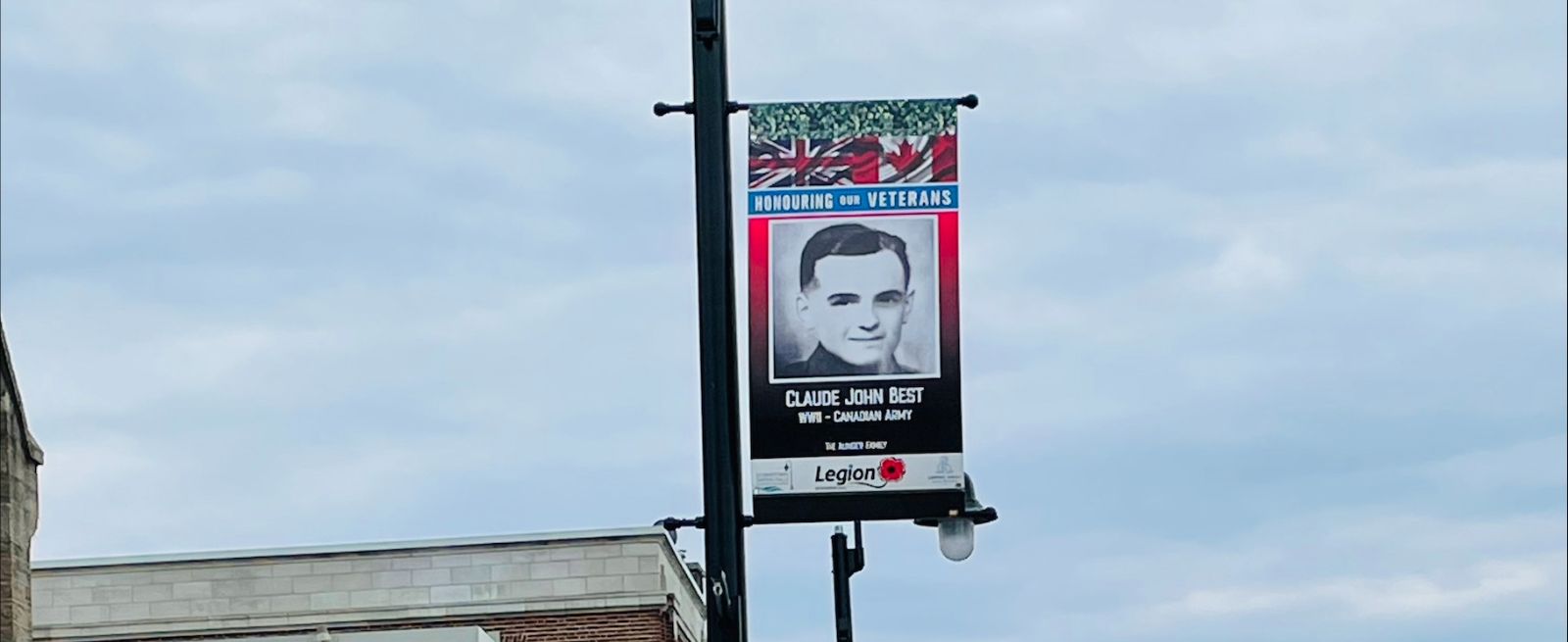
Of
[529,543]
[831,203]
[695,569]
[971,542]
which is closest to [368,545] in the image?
[529,543]

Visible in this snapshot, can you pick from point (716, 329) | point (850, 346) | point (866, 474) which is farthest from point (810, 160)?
point (866, 474)

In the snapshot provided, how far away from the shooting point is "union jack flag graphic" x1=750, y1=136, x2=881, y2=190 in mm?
14141

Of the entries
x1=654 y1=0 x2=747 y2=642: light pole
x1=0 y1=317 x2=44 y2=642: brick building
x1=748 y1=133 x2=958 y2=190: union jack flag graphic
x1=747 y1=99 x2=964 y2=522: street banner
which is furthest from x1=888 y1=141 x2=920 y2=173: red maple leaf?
x1=0 y1=317 x2=44 y2=642: brick building

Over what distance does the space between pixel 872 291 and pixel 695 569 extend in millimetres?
33424

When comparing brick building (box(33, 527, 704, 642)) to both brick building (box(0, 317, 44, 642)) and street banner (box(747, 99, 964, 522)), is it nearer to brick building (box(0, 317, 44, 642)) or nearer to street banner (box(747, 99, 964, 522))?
brick building (box(0, 317, 44, 642))

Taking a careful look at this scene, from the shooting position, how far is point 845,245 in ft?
45.6

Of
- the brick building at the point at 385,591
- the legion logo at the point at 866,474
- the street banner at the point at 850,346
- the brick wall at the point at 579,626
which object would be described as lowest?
the legion logo at the point at 866,474

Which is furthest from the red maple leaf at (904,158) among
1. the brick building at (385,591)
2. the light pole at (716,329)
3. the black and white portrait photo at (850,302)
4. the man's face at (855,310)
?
the brick building at (385,591)

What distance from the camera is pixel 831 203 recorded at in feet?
46.1

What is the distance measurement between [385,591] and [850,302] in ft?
88.7

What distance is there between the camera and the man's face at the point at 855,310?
1380 centimetres

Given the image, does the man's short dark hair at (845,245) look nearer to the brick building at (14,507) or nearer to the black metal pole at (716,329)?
the black metal pole at (716,329)

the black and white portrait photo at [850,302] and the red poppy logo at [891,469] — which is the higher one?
the black and white portrait photo at [850,302]

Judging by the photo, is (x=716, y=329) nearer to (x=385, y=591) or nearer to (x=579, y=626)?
(x=579, y=626)
